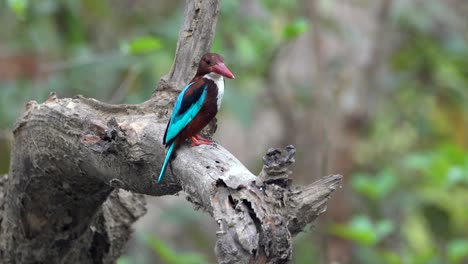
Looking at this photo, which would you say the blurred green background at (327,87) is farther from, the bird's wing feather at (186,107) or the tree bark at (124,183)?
the bird's wing feather at (186,107)

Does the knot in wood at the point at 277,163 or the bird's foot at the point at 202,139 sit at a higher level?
the bird's foot at the point at 202,139

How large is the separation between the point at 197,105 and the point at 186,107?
49mm

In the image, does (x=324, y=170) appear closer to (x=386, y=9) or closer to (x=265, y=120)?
(x=386, y=9)

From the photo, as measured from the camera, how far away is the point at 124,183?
2363mm

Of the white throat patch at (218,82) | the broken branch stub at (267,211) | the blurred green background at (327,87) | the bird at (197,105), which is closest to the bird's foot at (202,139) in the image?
the bird at (197,105)

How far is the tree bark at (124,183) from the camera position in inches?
71.6

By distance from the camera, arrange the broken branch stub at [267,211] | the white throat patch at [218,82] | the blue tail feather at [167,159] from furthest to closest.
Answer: the white throat patch at [218,82]
the blue tail feather at [167,159]
the broken branch stub at [267,211]

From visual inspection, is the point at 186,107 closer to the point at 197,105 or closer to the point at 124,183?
the point at 197,105

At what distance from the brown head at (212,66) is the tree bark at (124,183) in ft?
0.28

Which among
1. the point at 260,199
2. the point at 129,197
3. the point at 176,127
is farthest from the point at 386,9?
the point at 260,199

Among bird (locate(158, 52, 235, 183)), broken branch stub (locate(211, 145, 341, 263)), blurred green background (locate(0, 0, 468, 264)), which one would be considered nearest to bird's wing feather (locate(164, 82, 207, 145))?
bird (locate(158, 52, 235, 183))

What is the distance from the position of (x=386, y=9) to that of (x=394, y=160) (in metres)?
2.06

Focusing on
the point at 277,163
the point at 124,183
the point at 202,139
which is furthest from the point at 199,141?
the point at 277,163

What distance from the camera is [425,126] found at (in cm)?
655
